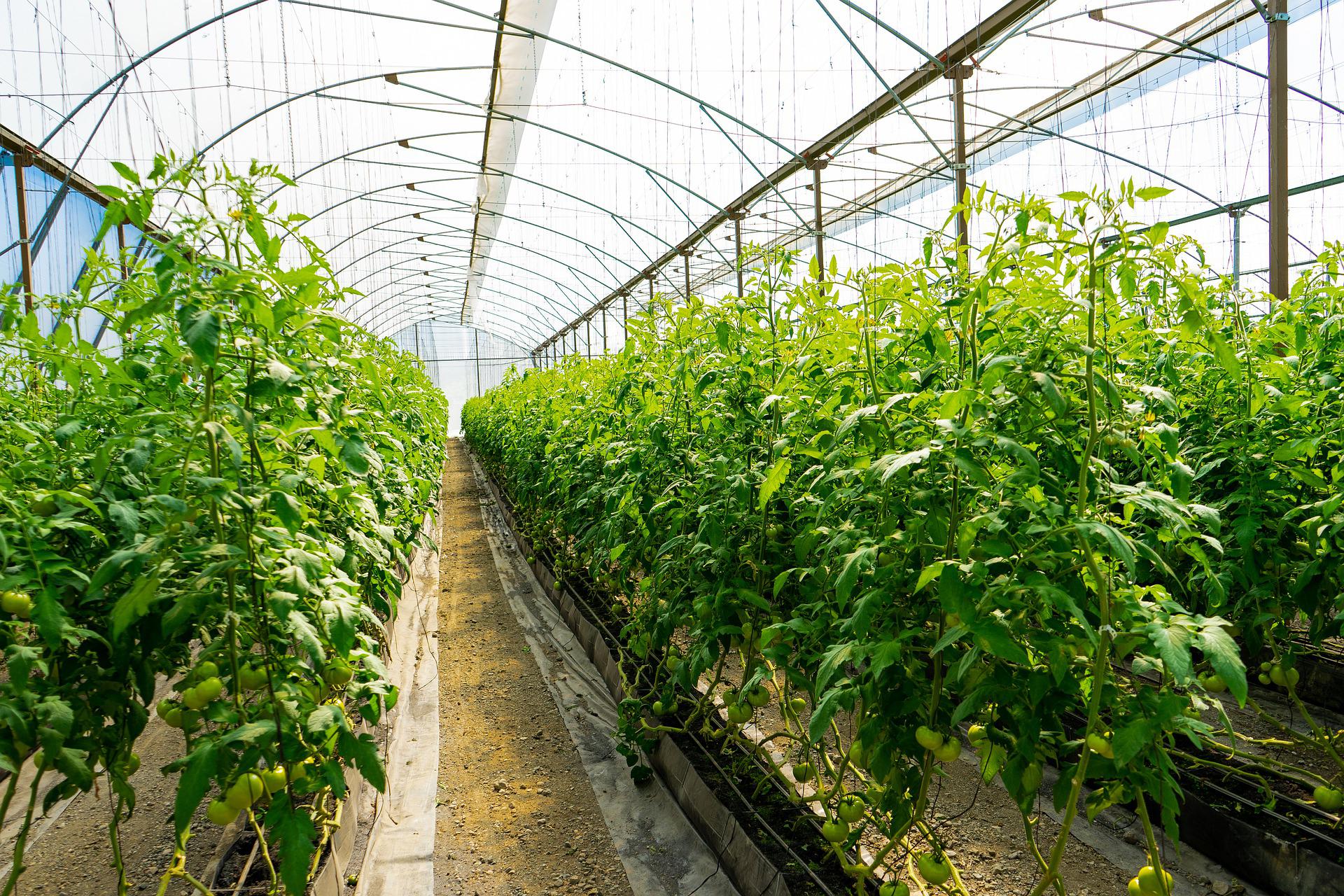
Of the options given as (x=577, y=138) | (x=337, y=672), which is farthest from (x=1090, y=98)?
(x=337, y=672)

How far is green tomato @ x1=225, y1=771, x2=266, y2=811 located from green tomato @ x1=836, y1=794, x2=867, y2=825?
4.62 ft

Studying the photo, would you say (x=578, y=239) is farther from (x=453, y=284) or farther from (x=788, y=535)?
(x=788, y=535)

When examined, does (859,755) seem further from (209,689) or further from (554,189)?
(554,189)

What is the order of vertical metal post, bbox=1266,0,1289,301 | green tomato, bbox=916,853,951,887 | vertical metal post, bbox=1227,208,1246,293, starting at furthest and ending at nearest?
vertical metal post, bbox=1227,208,1246,293, vertical metal post, bbox=1266,0,1289,301, green tomato, bbox=916,853,951,887

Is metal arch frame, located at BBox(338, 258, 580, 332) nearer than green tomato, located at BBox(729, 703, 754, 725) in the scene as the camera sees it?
No

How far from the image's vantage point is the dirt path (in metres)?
2.94

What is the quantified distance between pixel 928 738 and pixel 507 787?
2406mm

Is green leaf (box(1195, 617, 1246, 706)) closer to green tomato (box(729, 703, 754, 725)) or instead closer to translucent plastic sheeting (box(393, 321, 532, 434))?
green tomato (box(729, 703, 754, 725))

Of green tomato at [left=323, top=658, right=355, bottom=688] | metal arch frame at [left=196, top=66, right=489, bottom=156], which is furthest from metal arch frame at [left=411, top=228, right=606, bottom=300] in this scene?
green tomato at [left=323, top=658, right=355, bottom=688]

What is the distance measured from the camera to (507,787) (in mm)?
3600

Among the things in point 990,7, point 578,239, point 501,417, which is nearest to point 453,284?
point 578,239

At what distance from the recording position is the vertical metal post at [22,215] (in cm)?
→ 733

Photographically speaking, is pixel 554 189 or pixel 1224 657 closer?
pixel 1224 657

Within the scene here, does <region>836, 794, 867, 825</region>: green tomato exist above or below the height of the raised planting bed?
above
